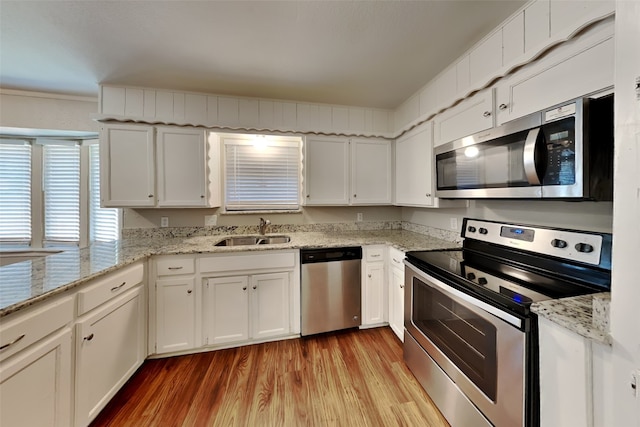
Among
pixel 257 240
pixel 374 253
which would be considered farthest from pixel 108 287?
pixel 374 253

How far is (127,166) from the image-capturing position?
223cm

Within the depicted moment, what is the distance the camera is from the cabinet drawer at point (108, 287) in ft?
4.17

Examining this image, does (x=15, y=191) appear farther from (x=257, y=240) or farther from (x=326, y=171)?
(x=326, y=171)

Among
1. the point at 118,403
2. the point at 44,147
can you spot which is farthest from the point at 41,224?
the point at 118,403

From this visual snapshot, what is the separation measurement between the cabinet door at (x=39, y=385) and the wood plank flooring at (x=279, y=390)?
0.44 meters

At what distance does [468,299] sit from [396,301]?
1.05m

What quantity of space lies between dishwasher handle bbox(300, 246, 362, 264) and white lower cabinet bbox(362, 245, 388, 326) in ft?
0.30

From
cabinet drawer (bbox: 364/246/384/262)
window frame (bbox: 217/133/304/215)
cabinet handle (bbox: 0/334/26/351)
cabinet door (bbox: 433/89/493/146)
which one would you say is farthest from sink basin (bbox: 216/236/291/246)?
cabinet door (bbox: 433/89/493/146)

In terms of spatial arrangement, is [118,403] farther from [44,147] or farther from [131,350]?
[44,147]

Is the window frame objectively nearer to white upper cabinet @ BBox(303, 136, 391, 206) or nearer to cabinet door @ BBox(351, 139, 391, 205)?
white upper cabinet @ BBox(303, 136, 391, 206)

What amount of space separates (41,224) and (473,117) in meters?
4.36

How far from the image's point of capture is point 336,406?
4.93ft

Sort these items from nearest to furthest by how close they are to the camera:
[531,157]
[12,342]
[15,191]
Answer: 1. [12,342]
2. [531,157]
3. [15,191]

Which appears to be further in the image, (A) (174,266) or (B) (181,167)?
(B) (181,167)
